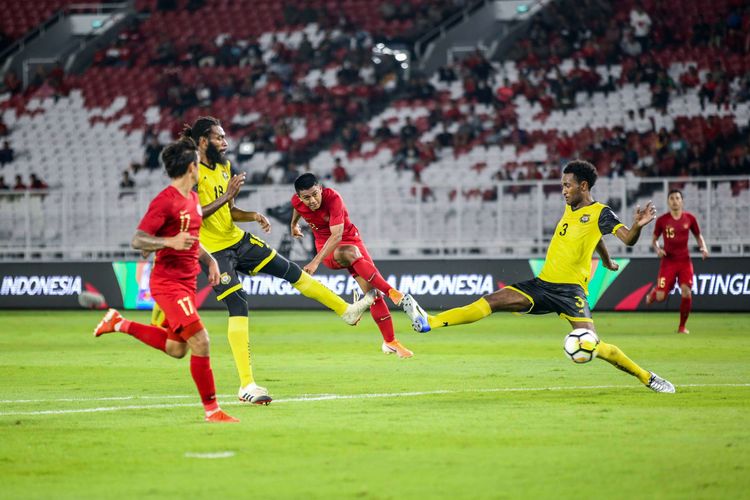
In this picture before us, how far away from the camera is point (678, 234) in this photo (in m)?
20.5

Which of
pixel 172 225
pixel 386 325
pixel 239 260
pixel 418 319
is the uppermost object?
pixel 172 225

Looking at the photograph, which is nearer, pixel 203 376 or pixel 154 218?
pixel 154 218

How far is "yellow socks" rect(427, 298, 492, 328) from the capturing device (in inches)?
456

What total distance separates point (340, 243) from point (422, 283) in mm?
12801

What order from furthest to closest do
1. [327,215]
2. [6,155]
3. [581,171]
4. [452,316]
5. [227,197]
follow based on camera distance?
[6,155]
[327,215]
[452,316]
[581,171]
[227,197]

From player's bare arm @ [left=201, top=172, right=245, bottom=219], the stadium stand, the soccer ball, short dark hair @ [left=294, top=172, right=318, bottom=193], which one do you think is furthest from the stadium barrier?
player's bare arm @ [left=201, top=172, right=245, bottom=219]

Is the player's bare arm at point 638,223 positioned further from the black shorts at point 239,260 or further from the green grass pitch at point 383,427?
the black shorts at point 239,260

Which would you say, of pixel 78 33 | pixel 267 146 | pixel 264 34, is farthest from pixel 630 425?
pixel 78 33

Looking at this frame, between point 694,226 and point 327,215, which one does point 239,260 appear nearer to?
point 327,215

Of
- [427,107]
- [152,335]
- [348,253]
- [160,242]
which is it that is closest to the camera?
[160,242]

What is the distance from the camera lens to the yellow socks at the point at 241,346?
1051 cm

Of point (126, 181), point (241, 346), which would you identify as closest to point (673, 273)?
point (241, 346)

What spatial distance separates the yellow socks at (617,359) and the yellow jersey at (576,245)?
33.2 inches

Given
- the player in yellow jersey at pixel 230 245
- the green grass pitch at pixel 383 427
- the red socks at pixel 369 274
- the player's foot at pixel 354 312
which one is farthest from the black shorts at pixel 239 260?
the red socks at pixel 369 274
